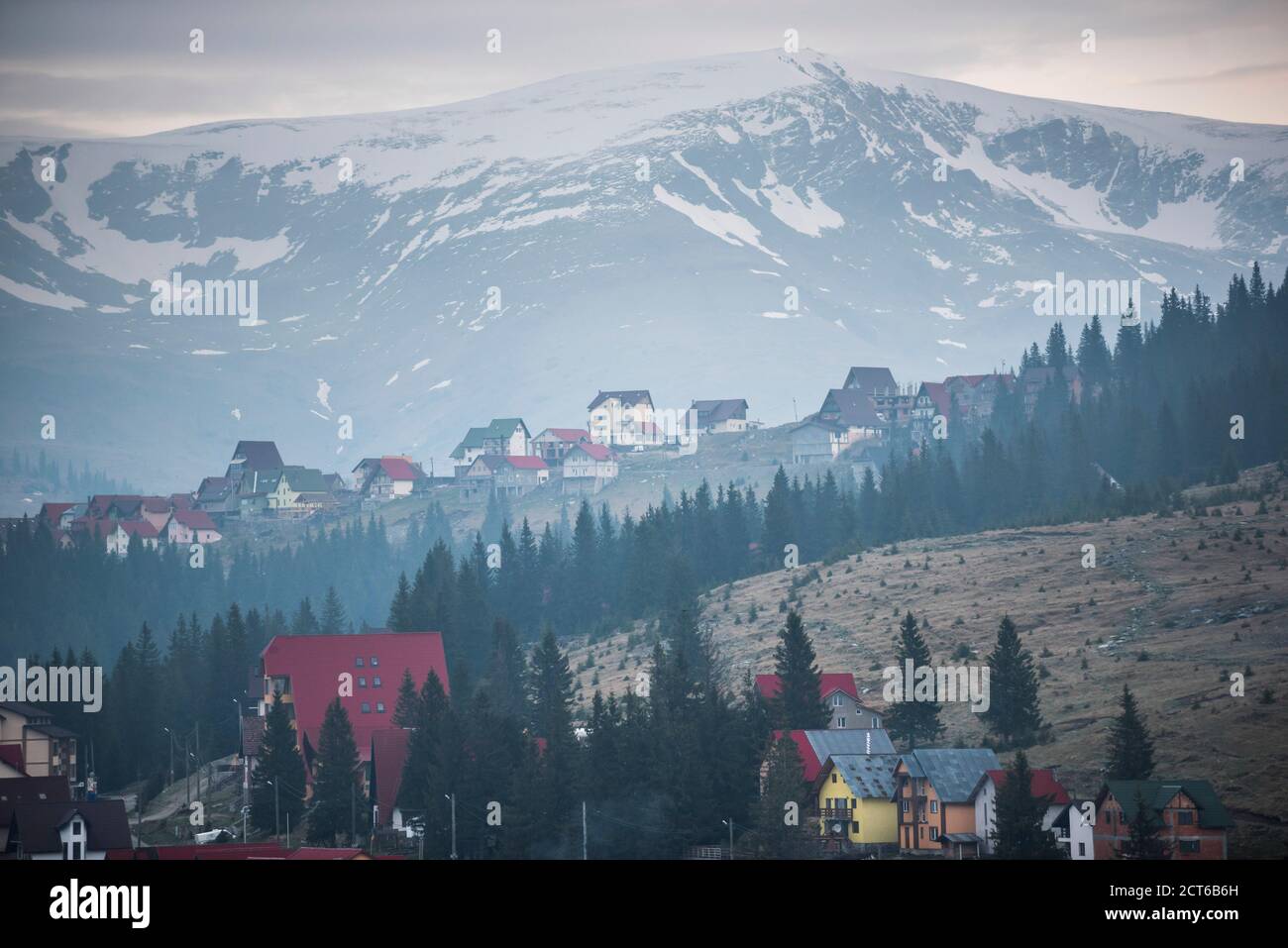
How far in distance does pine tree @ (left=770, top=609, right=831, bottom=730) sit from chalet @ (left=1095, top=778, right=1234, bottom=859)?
2193cm

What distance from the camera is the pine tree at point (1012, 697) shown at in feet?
275

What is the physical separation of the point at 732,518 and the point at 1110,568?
40888mm

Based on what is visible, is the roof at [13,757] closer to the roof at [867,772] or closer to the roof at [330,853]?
the roof at [330,853]

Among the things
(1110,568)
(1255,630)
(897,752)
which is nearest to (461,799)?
(897,752)

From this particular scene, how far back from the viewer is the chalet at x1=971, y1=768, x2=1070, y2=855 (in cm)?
6769

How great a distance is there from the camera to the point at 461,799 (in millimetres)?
76875

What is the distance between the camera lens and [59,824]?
74125mm

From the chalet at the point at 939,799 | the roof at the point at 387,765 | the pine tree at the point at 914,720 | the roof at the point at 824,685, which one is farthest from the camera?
the roof at the point at 824,685

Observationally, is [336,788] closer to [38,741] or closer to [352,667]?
[352,667]

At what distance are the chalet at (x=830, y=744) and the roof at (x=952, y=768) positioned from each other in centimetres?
460

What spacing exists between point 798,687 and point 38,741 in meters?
48.1

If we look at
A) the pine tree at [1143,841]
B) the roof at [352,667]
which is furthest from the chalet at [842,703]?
the pine tree at [1143,841]

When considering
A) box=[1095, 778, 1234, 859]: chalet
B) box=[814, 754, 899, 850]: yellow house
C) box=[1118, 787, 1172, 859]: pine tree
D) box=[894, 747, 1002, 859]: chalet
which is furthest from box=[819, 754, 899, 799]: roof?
box=[1118, 787, 1172, 859]: pine tree

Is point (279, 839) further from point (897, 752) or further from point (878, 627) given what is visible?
point (878, 627)
